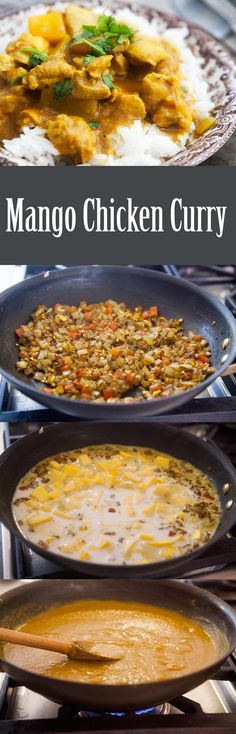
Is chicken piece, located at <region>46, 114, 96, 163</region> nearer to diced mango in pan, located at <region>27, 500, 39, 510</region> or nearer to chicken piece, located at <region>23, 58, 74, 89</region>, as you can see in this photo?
chicken piece, located at <region>23, 58, 74, 89</region>

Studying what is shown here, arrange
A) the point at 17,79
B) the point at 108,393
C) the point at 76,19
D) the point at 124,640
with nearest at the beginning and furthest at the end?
1. the point at 108,393
2. the point at 124,640
3. the point at 17,79
4. the point at 76,19

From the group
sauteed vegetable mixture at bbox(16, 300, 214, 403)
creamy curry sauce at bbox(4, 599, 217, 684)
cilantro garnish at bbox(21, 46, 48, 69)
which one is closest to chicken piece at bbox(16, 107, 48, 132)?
cilantro garnish at bbox(21, 46, 48, 69)

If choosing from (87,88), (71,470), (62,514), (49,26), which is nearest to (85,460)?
(71,470)

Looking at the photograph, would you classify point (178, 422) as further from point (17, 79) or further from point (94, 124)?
A: point (17, 79)

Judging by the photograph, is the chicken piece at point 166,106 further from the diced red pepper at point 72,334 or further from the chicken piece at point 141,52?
the diced red pepper at point 72,334

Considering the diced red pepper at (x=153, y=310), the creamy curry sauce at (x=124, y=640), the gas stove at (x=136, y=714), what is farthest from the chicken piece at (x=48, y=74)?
the gas stove at (x=136, y=714)
